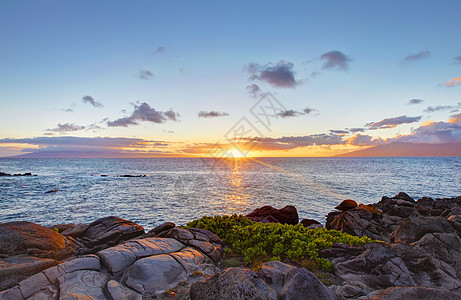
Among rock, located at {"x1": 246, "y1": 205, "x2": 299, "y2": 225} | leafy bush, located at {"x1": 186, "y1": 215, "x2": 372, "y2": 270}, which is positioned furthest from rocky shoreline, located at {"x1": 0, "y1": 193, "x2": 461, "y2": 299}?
rock, located at {"x1": 246, "y1": 205, "x2": 299, "y2": 225}

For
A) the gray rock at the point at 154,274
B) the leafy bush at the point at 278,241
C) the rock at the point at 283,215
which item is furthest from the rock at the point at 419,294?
the rock at the point at 283,215

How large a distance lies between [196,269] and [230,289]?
10.6 ft

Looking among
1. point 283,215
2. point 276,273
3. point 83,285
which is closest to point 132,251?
point 83,285

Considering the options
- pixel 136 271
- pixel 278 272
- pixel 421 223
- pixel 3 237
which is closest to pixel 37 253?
pixel 3 237

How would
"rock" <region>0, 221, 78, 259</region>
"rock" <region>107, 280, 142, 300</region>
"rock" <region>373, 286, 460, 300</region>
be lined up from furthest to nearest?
"rock" <region>0, 221, 78, 259</region>
"rock" <region>107, 280, 142, 300</region>
"rock" <region>373, 286, 460, 300</region>

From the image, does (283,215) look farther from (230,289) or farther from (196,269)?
(230,289)

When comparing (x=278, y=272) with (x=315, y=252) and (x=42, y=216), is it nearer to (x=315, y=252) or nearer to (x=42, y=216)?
(x=315, y=252)

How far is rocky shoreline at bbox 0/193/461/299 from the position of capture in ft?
20.7

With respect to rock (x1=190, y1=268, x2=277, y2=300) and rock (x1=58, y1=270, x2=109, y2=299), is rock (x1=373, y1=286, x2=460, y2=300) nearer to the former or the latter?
rock (x1=190, y1=268, x2=277, y2=300)

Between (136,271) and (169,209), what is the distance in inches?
937

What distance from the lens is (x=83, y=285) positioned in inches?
267

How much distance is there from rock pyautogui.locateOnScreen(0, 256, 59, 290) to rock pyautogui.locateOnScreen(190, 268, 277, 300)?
5.50 m

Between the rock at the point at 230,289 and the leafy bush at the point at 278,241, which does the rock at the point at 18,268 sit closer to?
the rock at the point at 230,289

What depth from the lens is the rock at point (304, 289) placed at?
621cm
